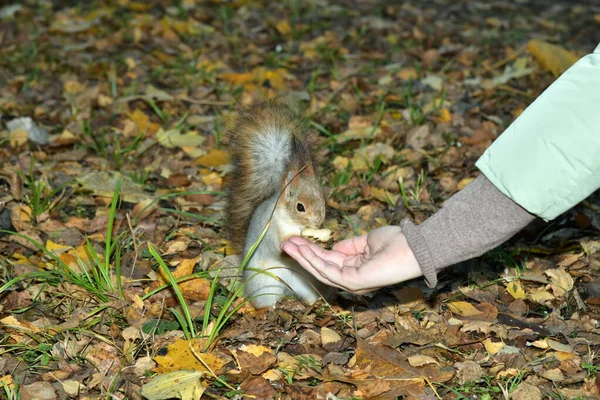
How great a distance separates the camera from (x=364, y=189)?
126 inches

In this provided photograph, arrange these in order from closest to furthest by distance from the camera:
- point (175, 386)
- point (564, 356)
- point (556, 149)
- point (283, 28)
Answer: point (556, 149), point (175, 386), point (564, 356), point (283, 28)

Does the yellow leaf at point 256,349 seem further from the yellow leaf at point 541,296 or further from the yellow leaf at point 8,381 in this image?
the yellow leaf at point 541,296

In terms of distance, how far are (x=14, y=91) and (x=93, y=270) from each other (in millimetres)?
2180

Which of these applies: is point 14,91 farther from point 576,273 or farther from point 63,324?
point 576,273

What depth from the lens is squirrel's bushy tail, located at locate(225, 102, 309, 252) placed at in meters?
2.49

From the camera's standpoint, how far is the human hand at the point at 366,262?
2.13 metres

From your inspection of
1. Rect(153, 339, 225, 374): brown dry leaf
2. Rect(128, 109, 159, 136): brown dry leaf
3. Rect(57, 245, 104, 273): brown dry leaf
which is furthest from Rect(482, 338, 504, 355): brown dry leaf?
Rect(128, 109, 159, 136): brown dry leaf

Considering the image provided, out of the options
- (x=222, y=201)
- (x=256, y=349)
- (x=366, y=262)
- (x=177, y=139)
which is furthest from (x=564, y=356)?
(x=177, y=139)

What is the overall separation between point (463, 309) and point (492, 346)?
0.24 meters

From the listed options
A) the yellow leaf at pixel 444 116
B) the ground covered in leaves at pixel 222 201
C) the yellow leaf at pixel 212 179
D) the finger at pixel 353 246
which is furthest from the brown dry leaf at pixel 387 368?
the yellow leaf at pixel 444 116

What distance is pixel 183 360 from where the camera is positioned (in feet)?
7.02

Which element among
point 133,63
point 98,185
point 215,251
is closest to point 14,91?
point 133,63

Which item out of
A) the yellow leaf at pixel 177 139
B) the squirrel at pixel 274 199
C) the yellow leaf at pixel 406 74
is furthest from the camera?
the yellow leaf at pixel 406 74

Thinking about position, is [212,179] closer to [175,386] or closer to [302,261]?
[302,261]
